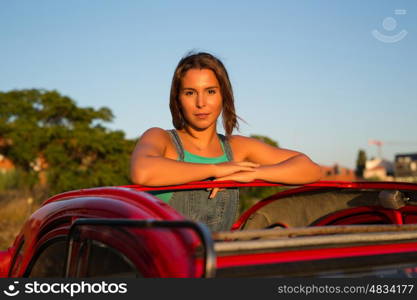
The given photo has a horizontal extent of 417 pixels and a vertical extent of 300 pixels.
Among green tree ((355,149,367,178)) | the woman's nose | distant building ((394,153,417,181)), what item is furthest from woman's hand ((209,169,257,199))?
green tree ((355,149,367,178))

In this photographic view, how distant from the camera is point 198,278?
5.09 ft

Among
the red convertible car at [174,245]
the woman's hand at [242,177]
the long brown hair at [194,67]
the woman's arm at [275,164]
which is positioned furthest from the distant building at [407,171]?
the red convertible car at [174,245]

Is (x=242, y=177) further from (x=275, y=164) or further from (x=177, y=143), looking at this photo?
(x=177, y=143)

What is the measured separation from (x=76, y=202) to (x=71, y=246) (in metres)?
0.32

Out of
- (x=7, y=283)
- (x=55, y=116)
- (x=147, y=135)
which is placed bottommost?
(x=7, y=283)

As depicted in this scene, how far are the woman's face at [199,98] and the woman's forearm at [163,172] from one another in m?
0.65

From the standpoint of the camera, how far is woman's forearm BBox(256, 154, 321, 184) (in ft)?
8.95

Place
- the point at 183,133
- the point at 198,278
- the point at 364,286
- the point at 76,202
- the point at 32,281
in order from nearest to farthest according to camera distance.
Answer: the point at 198,278 → the point at 364,286 → the point at 32,281 → the point at 76,202 → the point at 183,133

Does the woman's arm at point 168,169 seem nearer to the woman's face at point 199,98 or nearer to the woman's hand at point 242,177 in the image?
the woman's hand at point 242,177

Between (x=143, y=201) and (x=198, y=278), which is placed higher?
(x=143, y=201)

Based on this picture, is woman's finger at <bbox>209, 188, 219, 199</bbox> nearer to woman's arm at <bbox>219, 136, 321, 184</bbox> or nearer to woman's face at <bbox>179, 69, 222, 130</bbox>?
woman's arm at <bbox>219, 136, 321, 184</bbox>

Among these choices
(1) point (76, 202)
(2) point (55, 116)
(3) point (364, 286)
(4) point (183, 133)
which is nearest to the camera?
(3) point (364, 286)

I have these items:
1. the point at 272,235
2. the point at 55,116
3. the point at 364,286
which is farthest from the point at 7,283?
the point at 55,116

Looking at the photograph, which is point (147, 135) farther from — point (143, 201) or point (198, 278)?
point (198, 278)
